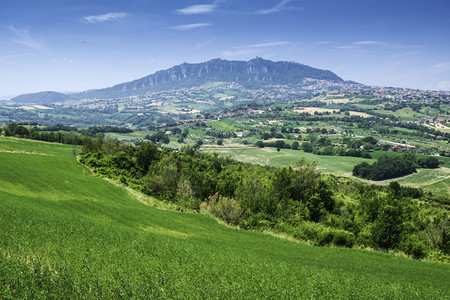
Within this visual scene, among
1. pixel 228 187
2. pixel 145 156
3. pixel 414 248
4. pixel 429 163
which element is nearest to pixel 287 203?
pixel 228 187

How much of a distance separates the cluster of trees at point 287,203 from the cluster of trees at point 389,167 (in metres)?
102

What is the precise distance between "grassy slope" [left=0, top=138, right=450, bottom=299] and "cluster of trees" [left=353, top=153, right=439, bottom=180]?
160m

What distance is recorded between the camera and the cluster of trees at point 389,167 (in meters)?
176

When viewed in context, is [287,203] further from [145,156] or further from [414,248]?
[145,156]

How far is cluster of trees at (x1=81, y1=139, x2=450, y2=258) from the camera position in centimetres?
4297

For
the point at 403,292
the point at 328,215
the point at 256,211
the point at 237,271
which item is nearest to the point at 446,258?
the point at 328,215

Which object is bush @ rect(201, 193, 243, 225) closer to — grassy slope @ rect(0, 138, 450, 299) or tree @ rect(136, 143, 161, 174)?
grassy slope @ rect(0, 138, 450, 299)

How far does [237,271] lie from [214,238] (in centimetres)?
1458

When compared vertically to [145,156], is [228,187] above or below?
below

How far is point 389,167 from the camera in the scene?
580ft

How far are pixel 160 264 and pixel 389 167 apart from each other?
635 ft

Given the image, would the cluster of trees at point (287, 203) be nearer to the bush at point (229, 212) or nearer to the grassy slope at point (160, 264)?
the bush at point (229, 212)

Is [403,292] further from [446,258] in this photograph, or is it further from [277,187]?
[277,187]

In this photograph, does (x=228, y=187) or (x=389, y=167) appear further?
(x=389, y=167)
